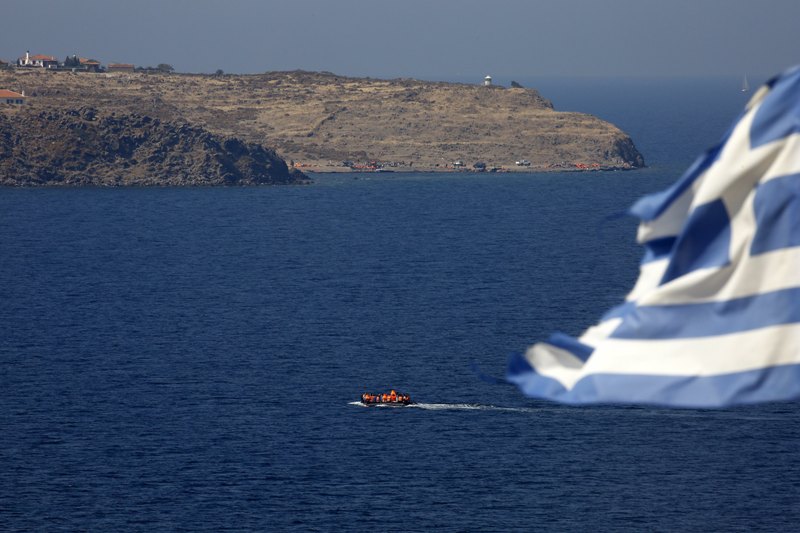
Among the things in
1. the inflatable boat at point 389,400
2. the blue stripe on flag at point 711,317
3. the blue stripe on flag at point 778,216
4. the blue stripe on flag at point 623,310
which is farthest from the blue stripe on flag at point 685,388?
the inflatable boat at point 389,400

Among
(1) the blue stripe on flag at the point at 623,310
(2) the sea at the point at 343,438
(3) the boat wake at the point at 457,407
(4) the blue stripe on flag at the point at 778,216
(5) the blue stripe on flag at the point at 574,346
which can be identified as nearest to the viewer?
(4) the blue stripe on flag at the point at 778,216

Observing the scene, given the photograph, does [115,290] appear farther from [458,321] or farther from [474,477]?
[474,477]

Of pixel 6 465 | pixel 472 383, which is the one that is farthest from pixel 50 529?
pixel 472 383

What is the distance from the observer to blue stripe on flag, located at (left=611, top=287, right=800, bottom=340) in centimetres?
2211

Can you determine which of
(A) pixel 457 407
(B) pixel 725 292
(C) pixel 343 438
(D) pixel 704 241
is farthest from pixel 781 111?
(A) pixel 457 407

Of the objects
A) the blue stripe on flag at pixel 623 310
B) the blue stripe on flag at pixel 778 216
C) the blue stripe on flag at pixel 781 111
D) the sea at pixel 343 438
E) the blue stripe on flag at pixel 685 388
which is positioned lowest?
the sea at pixel 343 438

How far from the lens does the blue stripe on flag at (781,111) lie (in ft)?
72.9

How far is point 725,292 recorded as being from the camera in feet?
74.4

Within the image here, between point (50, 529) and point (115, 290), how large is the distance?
327ft

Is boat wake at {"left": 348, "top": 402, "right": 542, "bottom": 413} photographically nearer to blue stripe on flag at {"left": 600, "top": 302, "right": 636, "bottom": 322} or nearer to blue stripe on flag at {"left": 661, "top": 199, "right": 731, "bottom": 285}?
blue stripe on flag at {"left": 600, "top": 302, "right": 636, "bottom": 322}

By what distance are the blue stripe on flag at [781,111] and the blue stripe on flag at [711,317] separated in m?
2.40

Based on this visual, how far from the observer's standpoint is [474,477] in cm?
10181

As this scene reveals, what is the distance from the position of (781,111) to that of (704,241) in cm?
229

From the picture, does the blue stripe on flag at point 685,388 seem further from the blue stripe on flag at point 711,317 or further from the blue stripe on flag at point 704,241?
the blue stripe on flag at point 704,241
